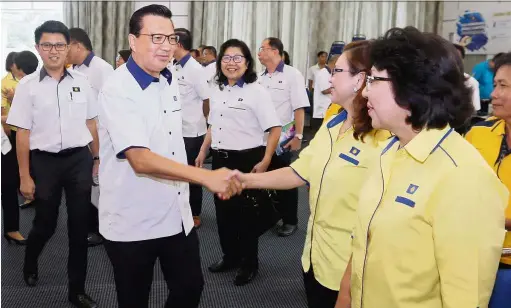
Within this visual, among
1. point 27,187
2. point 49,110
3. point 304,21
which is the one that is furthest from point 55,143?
point 304,21

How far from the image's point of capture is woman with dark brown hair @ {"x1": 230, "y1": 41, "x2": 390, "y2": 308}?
5.85 feet

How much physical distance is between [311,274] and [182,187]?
0.60 m

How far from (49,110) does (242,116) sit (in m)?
1.18

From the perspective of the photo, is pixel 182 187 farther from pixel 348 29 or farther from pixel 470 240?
pixel 348 29

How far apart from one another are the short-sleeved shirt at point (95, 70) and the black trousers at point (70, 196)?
1523mm

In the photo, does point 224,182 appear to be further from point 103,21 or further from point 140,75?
point 103,21

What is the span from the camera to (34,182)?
305 cm

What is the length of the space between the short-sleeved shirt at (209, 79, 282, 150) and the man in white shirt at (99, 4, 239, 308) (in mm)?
1354

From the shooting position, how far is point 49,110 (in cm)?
289

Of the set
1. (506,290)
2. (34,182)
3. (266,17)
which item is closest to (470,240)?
(506,290)

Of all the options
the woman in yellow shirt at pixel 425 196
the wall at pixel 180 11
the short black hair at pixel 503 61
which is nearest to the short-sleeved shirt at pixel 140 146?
the woman in yellow shirt at pixel 425 196

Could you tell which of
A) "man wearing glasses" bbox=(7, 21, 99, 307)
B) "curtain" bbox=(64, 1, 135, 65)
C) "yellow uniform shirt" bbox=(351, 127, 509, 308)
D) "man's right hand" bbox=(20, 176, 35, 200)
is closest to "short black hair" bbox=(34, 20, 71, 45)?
"man wearing glasses" bbox=(7, 21, 99, 307)

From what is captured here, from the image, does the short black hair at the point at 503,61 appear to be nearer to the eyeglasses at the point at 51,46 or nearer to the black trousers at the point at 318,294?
the black trousers at the point at 318,294

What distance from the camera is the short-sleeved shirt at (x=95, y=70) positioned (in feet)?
14.3
